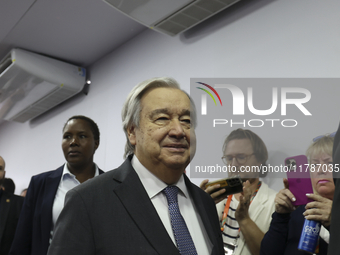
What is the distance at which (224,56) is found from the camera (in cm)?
273

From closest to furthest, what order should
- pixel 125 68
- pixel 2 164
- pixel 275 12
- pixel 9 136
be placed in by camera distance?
1. pixel 275 12
2. pixel 2 164
3. pixel 125 68
4. pixel 9 136

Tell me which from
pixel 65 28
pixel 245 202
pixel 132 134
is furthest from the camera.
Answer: pixel 65 28

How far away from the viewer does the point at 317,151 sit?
61.1 inches

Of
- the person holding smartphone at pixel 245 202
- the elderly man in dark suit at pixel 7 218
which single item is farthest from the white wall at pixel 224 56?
the elderly man in dark suit at pixel 7 218

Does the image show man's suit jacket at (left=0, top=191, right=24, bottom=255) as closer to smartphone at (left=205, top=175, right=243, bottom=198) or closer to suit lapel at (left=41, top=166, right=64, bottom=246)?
suit lapel at (left=41, top=166, right=64, bottom=246)

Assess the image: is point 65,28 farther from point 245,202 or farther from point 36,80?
point 245,202

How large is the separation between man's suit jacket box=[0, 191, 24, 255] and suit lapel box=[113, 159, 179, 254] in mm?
2000

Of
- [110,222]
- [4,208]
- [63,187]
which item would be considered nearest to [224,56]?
[63,187]

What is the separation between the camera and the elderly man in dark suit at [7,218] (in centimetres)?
265

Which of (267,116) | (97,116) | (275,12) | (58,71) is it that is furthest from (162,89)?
(58,71)

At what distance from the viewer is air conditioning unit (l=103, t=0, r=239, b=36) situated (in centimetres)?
262

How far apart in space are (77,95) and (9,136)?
286 cm

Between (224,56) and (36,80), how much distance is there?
2.50m

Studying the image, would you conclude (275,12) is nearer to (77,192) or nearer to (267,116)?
(267,116)
